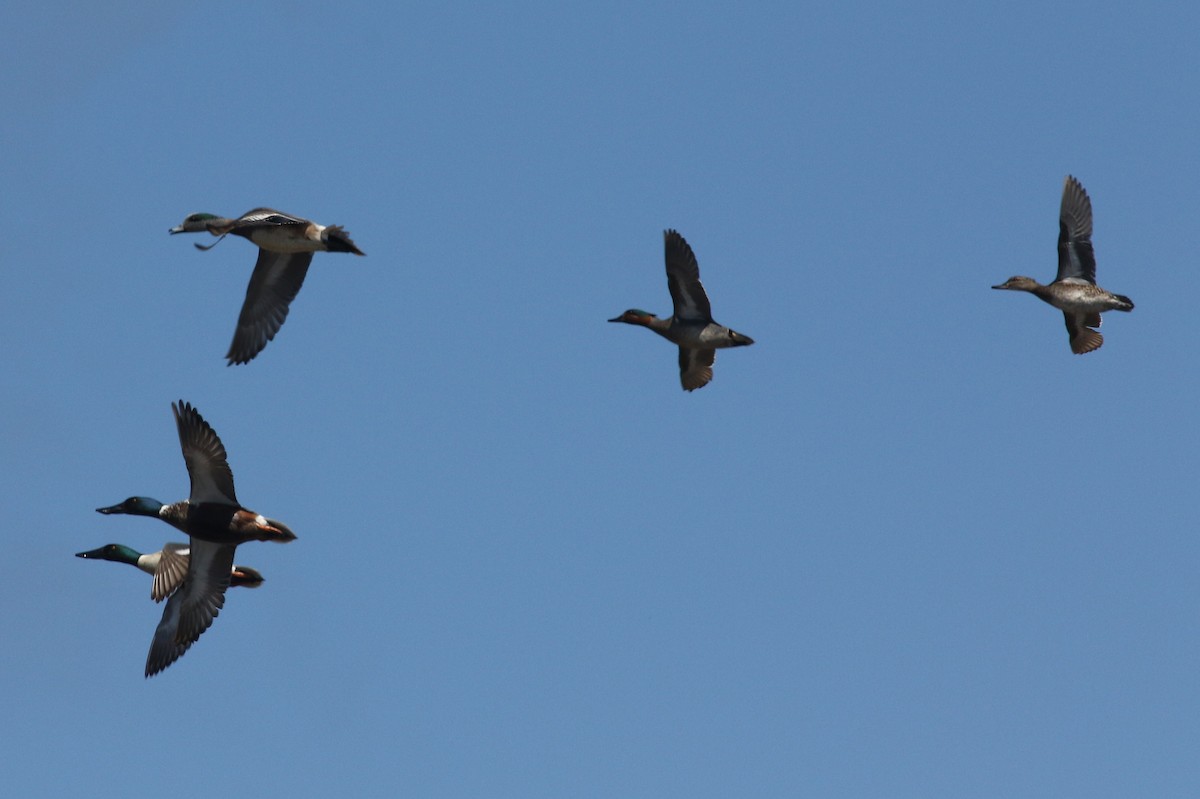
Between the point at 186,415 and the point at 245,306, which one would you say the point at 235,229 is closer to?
the point at 245,306

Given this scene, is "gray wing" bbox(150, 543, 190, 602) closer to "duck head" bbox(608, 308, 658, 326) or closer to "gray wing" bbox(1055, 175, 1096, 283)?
"duck head" bbox(608, 308, 658, 326)

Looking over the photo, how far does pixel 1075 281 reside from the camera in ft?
101

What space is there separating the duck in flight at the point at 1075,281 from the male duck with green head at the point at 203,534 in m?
13.1

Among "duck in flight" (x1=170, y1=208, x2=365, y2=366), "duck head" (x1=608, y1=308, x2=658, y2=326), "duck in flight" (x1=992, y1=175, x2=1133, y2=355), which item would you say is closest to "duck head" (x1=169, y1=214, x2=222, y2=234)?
"duck in flight" (x1=170, y1=208, x2=365, y2=366)

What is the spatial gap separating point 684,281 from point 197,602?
9.09 m

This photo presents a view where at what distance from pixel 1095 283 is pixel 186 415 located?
50.0 ft

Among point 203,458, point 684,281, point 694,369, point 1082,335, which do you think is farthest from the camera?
point 1082,335

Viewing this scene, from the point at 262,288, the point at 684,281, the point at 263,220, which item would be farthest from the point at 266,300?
the point at 684,281

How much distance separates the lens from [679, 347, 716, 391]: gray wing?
98.8ft

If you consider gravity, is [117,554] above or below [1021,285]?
below

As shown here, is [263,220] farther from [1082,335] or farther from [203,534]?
[1082,335]

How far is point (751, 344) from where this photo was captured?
29.1 meters

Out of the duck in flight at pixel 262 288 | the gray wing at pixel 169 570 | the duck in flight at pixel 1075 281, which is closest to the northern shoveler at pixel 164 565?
the gray wing at pixel 169 570

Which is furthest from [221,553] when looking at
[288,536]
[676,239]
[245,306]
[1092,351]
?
[1092,351]
